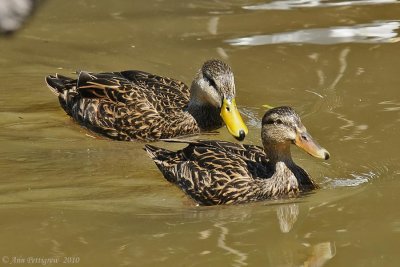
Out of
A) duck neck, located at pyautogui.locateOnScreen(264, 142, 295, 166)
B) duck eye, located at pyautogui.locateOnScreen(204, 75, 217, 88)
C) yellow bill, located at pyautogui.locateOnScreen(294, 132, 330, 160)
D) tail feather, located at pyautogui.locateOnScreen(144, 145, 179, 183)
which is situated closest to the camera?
yellow bill, located at pyautogui.locateOnScreen(294, 132, 330, 160)

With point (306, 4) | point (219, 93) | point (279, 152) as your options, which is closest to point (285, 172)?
point (279, 152)

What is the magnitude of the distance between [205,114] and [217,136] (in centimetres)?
24

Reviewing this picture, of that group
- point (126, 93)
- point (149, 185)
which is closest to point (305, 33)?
point (126, 93)

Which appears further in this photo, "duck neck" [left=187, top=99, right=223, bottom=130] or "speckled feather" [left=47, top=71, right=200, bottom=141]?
"duck neck" [left=187, top=99, right=223, bottom=130]

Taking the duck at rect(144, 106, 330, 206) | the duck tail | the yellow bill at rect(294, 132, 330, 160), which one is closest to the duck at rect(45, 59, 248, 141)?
the duck tail

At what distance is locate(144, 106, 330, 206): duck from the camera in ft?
20.1

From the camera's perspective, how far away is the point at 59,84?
8.41 metres

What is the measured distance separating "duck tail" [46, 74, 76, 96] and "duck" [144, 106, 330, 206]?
2.10m

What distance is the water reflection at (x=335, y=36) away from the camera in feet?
32.2

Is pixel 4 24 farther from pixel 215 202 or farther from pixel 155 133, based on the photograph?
pixel 155 133

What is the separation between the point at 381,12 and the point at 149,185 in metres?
5.23
